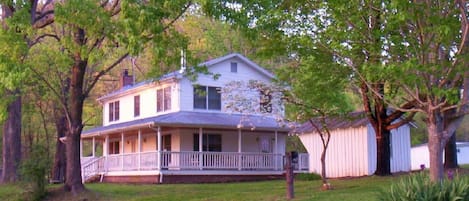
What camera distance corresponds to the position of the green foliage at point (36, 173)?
19406mm

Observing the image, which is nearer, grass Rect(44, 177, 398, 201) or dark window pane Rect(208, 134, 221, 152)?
grass Rect(44, 177, 398, 201)

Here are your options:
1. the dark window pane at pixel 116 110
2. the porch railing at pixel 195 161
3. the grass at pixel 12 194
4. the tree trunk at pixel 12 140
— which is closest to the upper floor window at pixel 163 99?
the porch railing at pixel 195 161

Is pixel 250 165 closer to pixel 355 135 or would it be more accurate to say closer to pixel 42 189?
pixel 355 135

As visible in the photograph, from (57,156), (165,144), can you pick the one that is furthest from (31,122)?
(165,144)

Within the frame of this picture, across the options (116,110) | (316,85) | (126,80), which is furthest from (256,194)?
(126,80)

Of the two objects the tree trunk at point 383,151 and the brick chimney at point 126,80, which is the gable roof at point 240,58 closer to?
the brick chimney at point 126,80

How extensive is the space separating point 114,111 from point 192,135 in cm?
729

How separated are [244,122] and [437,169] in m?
17.0

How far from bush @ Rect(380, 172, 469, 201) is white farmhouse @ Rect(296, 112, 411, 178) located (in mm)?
17124

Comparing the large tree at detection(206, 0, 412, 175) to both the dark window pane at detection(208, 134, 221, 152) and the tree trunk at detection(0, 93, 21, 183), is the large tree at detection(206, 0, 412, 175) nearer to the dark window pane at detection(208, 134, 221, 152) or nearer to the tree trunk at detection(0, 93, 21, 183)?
the dark window pane at detection(208, 134, 221, 152)

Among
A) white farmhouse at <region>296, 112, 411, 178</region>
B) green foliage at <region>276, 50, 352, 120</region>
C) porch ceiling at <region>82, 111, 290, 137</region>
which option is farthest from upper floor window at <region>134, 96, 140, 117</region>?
green foliage at <region>276, 50, 352, 120</region>

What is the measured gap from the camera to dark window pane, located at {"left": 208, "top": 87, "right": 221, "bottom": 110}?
30.6 meters

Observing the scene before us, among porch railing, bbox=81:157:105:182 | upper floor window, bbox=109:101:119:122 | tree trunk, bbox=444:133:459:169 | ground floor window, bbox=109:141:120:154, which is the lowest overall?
porch railing, bbox=81:157:105:182

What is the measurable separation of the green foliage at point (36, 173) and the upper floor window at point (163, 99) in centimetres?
Result: 1092
